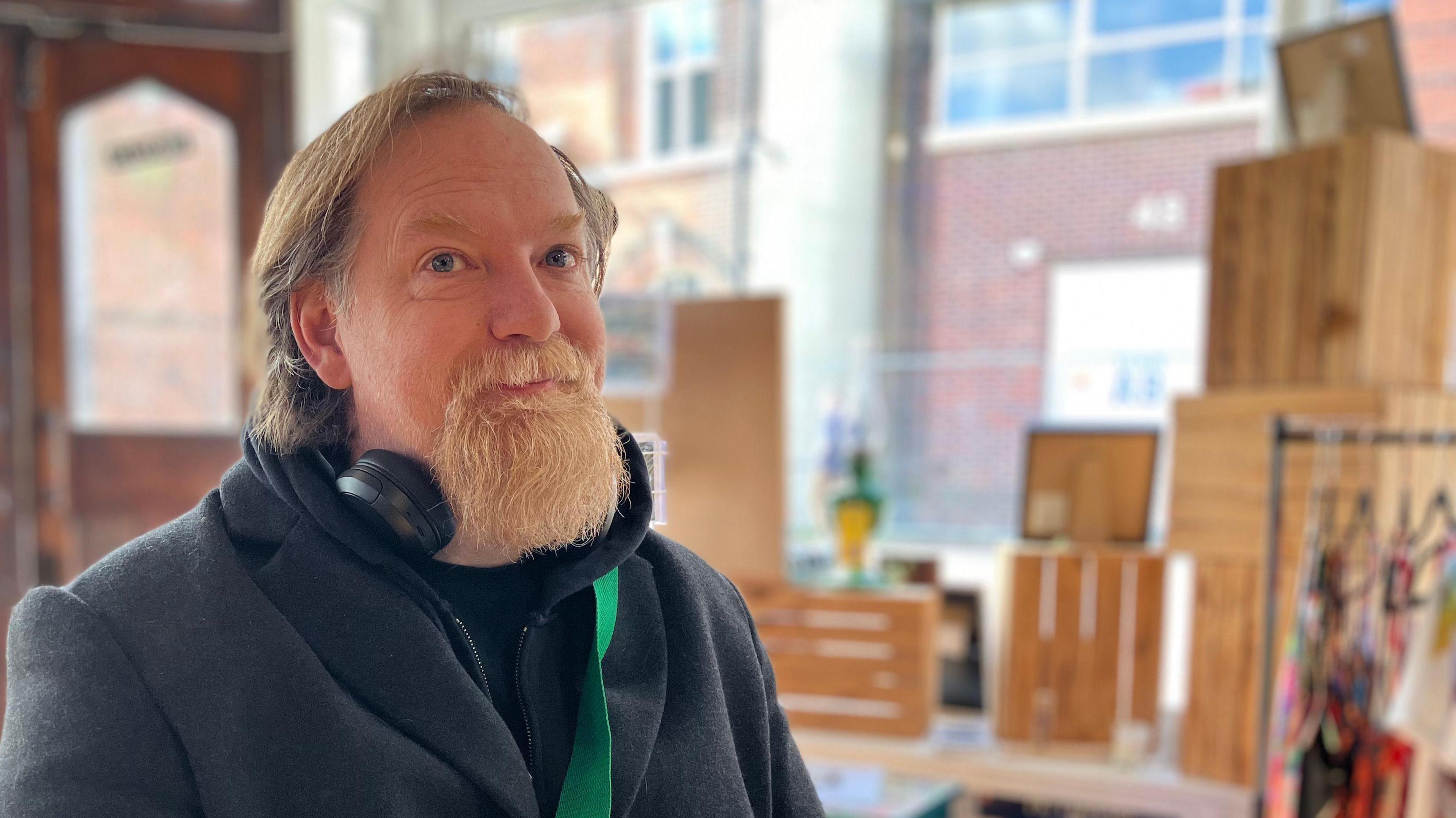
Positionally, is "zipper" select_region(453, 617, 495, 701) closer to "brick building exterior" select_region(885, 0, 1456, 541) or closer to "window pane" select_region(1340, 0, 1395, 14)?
"window pane" select_region(1340, 0, 1395, 14)

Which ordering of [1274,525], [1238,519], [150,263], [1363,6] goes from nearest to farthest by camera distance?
[1274,525] → [1238,519] → [1363,6] → [150,263]

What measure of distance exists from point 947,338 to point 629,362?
422 cm

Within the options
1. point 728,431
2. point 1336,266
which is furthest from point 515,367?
point 1336,266

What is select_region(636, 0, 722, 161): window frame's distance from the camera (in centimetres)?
457

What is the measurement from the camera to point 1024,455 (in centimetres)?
274

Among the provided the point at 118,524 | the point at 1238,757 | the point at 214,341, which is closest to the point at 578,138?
the point at 214,341

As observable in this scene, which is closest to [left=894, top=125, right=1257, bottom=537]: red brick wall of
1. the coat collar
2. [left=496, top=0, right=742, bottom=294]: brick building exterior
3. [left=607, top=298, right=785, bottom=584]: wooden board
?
[left=496, top=0, right=742, bottom=294]: brick building exterior

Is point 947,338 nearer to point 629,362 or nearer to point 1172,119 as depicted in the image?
point 1172,119

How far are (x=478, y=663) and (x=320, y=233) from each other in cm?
34

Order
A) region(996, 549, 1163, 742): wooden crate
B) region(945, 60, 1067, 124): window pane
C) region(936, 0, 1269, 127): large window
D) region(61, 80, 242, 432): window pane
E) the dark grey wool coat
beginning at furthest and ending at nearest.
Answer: region(945, 60, 1067, 124): window pane, region(936, 0, 1269, 127): large window, region(61, 80, 242, 432): window pane, region(996, 549, 1163, 742): wooden crate, the dark grey wool coat

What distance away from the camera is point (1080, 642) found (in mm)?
2578

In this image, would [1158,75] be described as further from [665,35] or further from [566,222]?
[566,222]

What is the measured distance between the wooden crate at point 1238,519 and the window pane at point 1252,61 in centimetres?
144

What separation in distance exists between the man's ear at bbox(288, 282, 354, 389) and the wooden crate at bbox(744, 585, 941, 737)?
1.77 meters
